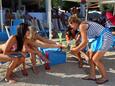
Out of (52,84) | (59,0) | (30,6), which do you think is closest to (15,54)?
(52,84)

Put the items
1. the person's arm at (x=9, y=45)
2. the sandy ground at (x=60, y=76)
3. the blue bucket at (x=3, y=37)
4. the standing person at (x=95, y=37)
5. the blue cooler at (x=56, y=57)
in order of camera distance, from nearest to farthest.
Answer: the standing person at (x=95, y=37) < the person's arm at (x=9, y=45) < the sandy ground at (x=60, y=76) < the blue cooler at (x=56, y=57) < the blue bucket at (x=3, y=37)

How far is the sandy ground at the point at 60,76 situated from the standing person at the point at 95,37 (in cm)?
42

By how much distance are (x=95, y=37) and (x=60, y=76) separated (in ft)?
3.61

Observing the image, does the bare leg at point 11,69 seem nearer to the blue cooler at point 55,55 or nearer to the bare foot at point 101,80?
the blue cooler at point 55,55

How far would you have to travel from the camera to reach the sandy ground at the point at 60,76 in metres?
6.42

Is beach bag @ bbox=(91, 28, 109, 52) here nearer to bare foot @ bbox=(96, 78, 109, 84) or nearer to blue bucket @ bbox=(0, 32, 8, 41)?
bare foot @ bbox=(96, 78, 109, 84)

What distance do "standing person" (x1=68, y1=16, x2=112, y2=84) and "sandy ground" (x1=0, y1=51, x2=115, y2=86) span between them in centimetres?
42

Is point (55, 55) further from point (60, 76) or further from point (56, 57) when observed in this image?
point (60, 76)

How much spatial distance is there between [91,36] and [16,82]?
1.62m

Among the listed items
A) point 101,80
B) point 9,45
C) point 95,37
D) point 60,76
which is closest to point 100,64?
point 101,80

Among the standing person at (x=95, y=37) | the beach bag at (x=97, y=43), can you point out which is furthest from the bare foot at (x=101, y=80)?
the beach bag at (x=97, y=43)

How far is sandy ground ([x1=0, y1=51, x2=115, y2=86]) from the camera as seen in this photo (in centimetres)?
642

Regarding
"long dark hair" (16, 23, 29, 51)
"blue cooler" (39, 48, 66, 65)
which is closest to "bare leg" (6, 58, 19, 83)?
"long dark hair" (16, 23, 29, 51)

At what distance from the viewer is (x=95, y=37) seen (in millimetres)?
6523
